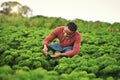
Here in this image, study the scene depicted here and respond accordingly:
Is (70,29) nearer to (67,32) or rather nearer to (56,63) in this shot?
(67,32)

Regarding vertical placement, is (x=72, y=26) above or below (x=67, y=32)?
above

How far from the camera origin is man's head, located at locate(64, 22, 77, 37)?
23.6 feet

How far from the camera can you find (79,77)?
497 cm

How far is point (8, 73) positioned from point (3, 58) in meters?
3.29

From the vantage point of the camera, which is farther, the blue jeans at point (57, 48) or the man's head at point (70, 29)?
the blue jeans at point (57, 48)

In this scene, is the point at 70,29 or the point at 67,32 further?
the point at 67,32

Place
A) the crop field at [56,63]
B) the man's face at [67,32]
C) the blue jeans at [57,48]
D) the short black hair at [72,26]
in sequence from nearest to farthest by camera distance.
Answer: the crop field at [56,63]
the short black hair at [72,26]
the man's face at [67,32]
the blue jeans at [57,48]

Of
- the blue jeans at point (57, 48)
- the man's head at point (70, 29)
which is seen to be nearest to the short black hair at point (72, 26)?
the man's head at point (70, 29)

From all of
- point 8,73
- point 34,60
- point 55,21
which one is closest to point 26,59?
point 34,60

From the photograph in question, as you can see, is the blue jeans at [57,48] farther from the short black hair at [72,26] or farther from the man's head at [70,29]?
the short black hair at [72,26]

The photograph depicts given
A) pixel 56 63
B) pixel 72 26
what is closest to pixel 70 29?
pixel 72 26

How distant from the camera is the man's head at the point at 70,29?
7188mm

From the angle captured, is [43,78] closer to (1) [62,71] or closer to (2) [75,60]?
(1) [62,71]

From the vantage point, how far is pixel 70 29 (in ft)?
23.8
